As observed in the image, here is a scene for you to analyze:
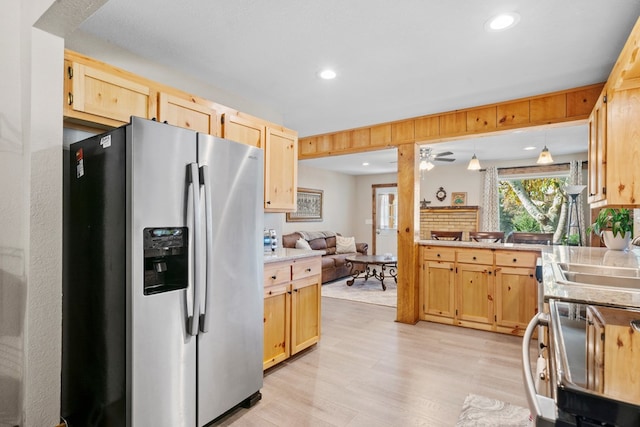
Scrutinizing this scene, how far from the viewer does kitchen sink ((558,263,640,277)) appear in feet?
6.35

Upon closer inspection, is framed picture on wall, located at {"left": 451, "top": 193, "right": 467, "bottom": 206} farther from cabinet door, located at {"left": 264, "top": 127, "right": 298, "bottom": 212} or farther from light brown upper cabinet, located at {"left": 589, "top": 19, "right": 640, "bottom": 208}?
cabinet door, located at {"left": 264, "top": 127, "right": 298, "bottom": 212}

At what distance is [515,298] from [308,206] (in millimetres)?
4619

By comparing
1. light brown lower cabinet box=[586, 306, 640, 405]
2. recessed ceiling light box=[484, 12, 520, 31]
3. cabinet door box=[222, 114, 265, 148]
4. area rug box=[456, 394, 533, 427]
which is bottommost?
area rug box=[456, 394, 533, 427]

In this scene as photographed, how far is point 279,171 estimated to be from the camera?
313 cm

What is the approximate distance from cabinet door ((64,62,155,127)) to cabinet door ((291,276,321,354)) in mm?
1765

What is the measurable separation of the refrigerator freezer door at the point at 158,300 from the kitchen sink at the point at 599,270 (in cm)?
228

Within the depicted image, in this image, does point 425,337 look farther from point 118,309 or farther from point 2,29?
point 2,29

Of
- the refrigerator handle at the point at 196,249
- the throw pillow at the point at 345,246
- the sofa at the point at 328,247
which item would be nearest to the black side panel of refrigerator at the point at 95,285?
the refrigerator handle at the point at 196,249

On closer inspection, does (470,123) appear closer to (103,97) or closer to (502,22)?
(502,22)

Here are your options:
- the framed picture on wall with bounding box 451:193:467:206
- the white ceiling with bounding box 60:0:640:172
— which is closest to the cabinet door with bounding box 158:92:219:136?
the white ceiling with bounding box 60:0:640:172

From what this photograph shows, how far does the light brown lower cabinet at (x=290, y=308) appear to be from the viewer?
8.58ft

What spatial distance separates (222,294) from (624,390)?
1.79 m

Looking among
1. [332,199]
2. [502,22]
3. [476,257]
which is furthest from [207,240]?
[332,199]

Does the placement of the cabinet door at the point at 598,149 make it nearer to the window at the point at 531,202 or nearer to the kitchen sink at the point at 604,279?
the kitchen sink at the point at 604,279
